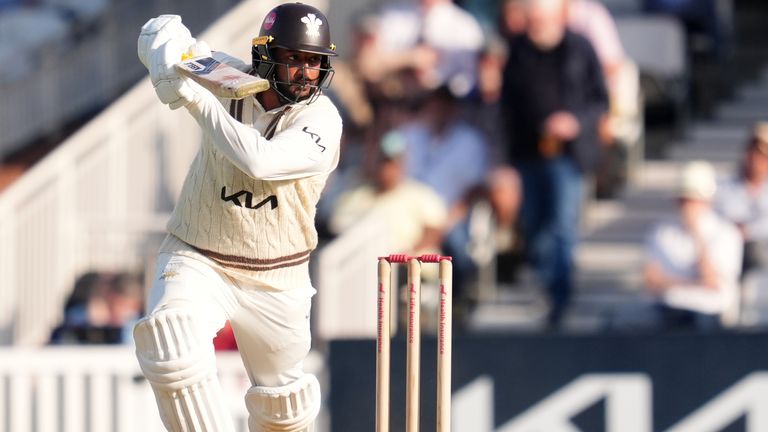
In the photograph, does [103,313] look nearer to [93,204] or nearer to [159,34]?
[93,204]

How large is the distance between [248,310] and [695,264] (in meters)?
3.54

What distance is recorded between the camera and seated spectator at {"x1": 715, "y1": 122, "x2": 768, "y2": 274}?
877 cm

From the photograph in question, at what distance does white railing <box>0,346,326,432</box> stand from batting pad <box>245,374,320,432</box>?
199 cm

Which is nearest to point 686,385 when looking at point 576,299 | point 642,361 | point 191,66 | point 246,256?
point 642,361

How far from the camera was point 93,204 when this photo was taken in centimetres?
952

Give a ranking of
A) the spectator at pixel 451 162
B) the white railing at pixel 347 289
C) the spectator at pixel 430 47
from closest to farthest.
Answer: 1. the white railing at pixel 347 289
2. the spectator at pixel 451 162
3. the spectator at pixel 430 47

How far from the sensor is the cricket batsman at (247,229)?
17.4ft

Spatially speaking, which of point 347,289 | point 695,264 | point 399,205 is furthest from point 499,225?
point 347,289

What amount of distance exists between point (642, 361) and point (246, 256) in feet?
9.28

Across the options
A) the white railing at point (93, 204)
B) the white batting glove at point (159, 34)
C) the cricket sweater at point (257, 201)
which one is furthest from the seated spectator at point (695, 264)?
the white batting glove at point (159, 34)

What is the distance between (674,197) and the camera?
9.98 m

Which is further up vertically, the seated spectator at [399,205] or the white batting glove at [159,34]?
the white batting glove at [159,34]

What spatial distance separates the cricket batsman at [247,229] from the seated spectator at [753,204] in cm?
356

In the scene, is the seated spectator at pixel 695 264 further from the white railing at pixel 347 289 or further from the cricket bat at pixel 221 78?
the cricket bat at pixel 221 78
